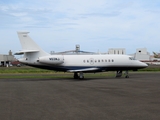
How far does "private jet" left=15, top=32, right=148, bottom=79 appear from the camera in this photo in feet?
113

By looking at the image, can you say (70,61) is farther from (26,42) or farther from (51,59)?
(26,42)

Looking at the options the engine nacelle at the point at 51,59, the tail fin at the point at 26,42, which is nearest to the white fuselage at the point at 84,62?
the engine nacelle at the point at 51,59

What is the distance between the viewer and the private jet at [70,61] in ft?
113

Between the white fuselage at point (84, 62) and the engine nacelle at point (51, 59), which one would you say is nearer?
the engine nacelle at point (51, 59)

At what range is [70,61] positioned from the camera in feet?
117

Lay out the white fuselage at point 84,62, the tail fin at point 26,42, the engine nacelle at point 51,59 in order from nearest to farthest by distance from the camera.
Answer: the tail fin at point 26,42, the engine nacelle at point 51,59, the white fuselage at point 84,62

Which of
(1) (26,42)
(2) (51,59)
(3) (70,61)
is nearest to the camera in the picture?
(1) (26,42)

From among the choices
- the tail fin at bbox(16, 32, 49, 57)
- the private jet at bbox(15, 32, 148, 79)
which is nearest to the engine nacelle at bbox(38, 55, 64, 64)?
the private jet at bbox(15, 32, 148, 79)

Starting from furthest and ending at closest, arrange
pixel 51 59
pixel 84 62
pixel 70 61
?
pixel 84 62 < pixel 70 61 < pixel 51 59

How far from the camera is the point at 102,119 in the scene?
9109 mm

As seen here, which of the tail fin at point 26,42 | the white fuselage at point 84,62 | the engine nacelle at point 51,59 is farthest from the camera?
the white fuselage at point 84,62

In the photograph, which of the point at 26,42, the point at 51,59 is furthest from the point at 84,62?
the point at 26,42

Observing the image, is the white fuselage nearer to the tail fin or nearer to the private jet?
the private jet

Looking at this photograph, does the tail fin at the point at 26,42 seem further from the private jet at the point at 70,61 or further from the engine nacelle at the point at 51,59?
the engine nacelle at the point at 51,59
